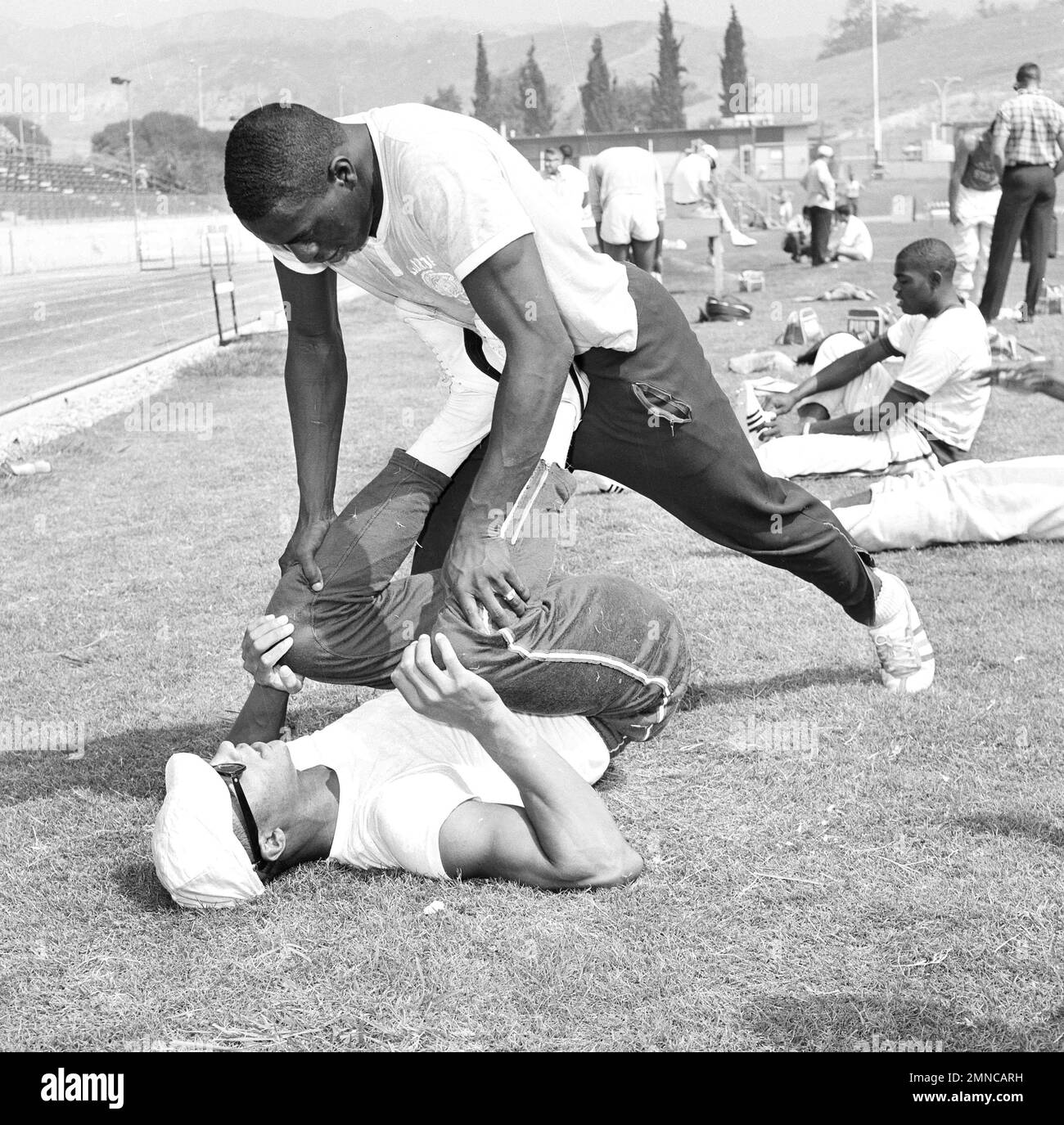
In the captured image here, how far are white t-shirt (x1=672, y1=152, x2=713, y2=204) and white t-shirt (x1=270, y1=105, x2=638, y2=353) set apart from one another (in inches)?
679

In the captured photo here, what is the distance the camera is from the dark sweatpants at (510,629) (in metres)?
3.47

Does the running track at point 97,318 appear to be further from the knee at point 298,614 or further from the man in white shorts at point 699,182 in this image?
the knee at point 298,614

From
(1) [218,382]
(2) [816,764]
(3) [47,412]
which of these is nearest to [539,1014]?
(2) [816,764]

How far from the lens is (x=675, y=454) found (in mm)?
3643

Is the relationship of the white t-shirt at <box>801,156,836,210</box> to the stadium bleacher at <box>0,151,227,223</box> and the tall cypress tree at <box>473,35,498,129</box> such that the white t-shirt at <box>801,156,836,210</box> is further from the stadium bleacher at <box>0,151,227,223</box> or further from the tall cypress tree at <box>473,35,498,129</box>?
the tall cypress tree at <box>473,35,498,129</box>

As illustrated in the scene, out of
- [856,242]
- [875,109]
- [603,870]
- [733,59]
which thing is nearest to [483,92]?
[733,59]

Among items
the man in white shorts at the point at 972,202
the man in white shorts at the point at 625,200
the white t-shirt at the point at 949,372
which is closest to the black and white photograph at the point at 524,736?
the white t-shirt at the point at 949,372

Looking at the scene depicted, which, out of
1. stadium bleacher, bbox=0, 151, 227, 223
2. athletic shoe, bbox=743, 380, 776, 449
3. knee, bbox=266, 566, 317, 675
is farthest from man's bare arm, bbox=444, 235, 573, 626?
stadium bleacher, bbox=0, 151, 227, 223

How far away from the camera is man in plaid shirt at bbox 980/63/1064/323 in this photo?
1122 centimetres

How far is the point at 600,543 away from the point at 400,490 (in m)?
2.75

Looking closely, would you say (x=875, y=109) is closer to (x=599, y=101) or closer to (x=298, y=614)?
(x=599, y=101)

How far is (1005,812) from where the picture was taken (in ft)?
11.5
